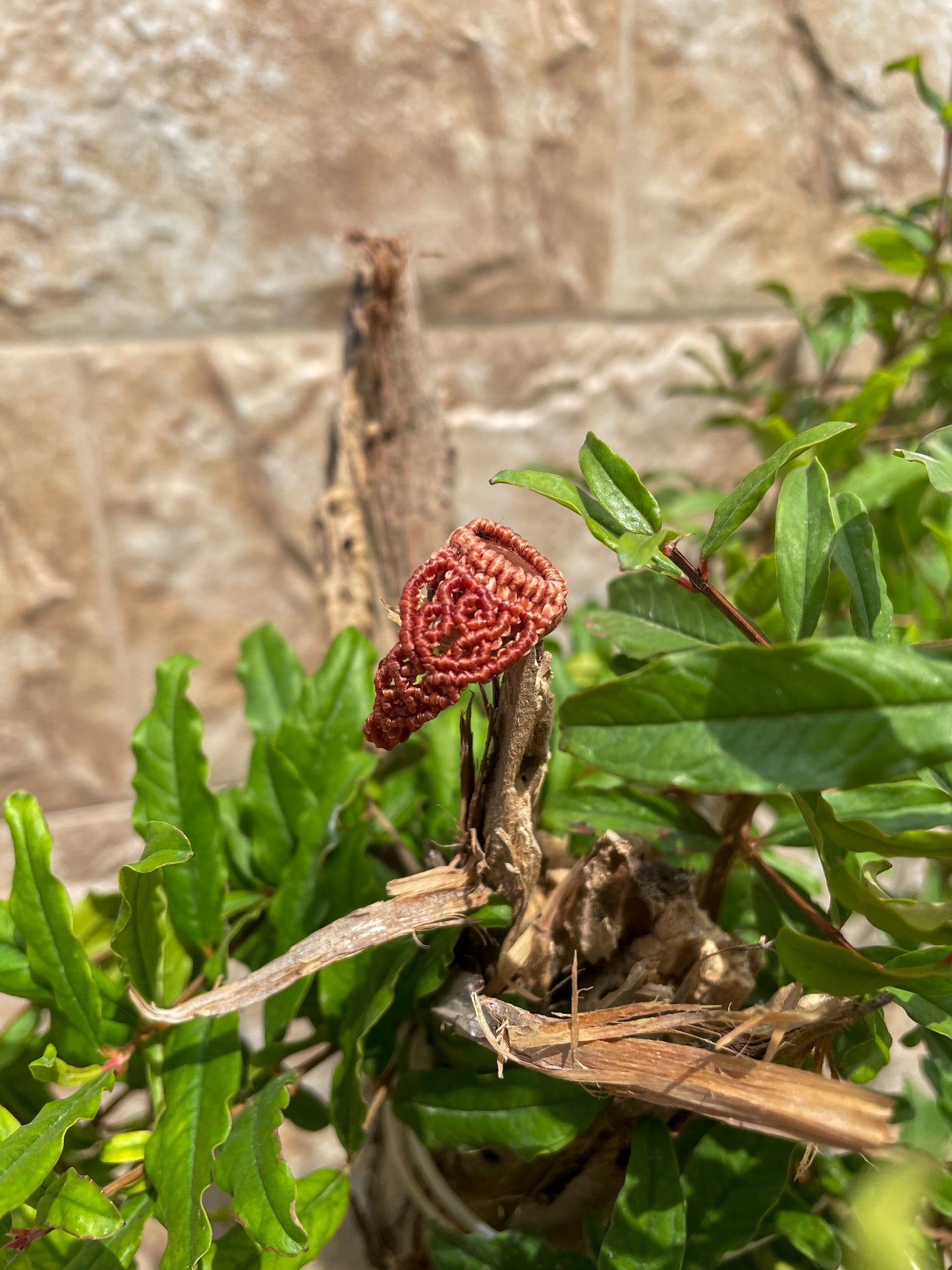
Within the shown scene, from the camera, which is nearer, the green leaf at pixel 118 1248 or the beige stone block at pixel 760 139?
the green leaf at pixel 118 1248

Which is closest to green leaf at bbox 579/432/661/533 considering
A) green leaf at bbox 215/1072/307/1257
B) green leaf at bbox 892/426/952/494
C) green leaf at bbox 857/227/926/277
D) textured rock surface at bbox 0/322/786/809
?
green leaf at bbox 892/426/952/494

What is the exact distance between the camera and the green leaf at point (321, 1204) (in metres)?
0.46

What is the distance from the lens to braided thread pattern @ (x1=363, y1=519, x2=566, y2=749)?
1.18ft

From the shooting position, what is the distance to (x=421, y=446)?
2.74 feet

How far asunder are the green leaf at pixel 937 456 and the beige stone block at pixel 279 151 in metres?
1.02

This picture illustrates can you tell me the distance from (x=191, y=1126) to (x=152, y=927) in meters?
0.10

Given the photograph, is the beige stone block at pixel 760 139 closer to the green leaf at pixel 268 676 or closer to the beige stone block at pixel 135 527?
the beige stone block at pixel 135 527

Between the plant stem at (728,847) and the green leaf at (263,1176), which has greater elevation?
the plant stem at (728,847)

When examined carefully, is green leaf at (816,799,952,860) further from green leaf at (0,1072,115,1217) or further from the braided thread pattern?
green leaf at (0,1072,115,1217)

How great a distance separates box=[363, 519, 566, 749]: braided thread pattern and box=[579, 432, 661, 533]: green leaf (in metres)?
0.06

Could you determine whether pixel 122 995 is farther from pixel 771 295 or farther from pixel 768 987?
pixel 771 295

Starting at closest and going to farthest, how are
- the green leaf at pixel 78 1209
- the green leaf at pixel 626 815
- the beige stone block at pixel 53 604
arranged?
the green leaf at pixel 78 1209
the green leaf at pixel 626 815
the beige stone block at pixel 53 604

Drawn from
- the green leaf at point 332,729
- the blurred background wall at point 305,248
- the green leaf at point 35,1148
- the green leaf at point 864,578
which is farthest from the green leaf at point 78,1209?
the blurred background wall at point 305,248

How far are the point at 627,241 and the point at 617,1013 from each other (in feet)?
3.90
